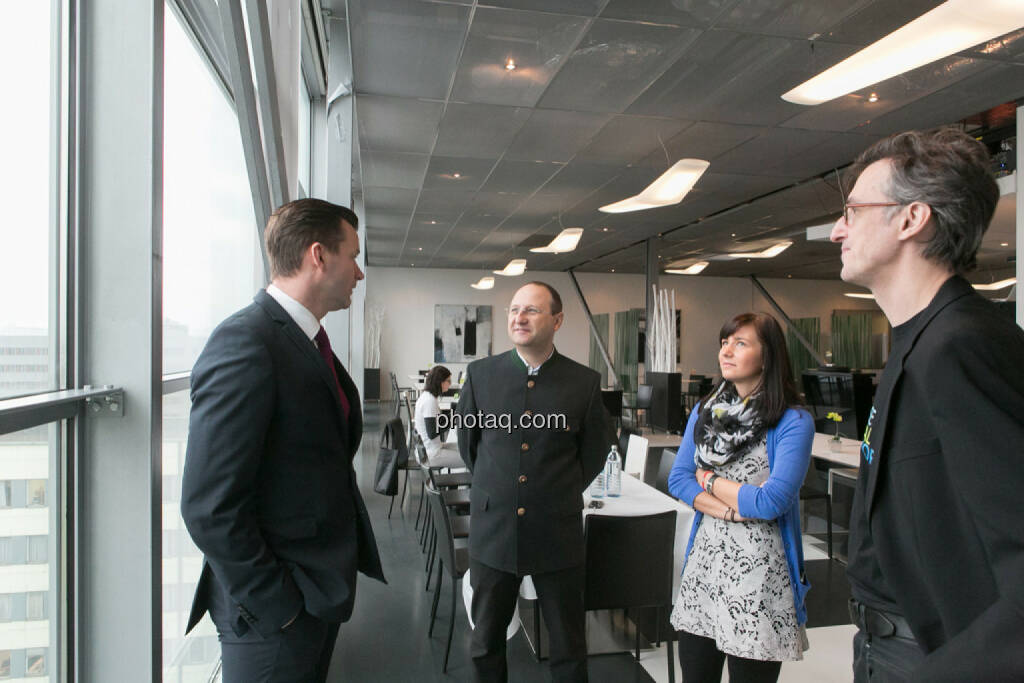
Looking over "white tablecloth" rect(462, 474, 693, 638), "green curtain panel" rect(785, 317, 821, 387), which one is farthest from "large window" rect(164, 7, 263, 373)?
"green curtain panel" rect(785, 317, 821, 387)


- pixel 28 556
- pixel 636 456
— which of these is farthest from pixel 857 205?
pixel 636 456

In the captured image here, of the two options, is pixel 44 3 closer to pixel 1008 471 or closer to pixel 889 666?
pixel 1008 471

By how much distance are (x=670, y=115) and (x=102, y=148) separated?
537 cm

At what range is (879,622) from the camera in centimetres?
108

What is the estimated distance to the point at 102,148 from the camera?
1.26 meters

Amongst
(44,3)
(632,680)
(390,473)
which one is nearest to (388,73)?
(390,473)

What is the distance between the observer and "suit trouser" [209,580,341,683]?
1367mm

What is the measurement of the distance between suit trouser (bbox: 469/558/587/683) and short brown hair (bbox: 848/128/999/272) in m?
1.77

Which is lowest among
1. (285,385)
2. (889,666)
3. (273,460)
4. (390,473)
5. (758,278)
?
(390,473)

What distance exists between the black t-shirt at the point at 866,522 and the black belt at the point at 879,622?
0.01m

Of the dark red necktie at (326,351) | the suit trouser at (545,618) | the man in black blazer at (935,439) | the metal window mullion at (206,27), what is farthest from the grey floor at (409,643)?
the metal window mullion at (206,27)

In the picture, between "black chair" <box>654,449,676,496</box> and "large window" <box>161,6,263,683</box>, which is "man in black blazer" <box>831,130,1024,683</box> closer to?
"large window" <box>161,6,263,683</box>

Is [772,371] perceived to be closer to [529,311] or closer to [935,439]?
[529,311]

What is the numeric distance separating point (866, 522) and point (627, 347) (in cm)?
1485
